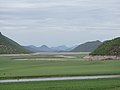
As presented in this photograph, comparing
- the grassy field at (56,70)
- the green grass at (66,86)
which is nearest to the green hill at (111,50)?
the grassy field at (56,70)

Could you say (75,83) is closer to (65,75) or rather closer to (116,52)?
(65,75)

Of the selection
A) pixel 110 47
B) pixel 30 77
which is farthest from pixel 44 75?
pixel 110 47

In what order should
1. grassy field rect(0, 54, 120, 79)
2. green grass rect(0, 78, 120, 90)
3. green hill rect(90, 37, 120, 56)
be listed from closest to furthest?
green grass rect(0, 78, 120, 90)
grassy field rect(0, 54, 120, 79)
green hill rect(90, 37, 120, 56)

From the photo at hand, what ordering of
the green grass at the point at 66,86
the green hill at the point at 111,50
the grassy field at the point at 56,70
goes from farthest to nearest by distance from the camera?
the green hill at the point at 111,50 < the grassy field at the point at 56,70 < the green grass at the point at 66,86

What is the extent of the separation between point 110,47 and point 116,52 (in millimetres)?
9689

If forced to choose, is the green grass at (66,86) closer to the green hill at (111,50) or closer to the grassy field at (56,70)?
the grassy field at (56,70)

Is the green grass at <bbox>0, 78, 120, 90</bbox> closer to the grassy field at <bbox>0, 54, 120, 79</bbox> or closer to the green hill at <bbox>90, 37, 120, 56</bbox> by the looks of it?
the grassy field at <bbox>0, 54, 120, 79</bbox>

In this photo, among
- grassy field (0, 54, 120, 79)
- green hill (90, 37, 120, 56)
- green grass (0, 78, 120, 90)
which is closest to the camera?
green grass (0, 78, 120, 90)

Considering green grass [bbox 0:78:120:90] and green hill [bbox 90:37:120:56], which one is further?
green hill [bbox 90:37:120:56]

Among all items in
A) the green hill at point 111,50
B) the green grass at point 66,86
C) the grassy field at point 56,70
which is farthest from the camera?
the green hill at point 111,50

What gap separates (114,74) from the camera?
62.0 meters

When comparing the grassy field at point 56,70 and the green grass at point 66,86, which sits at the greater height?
the green grass at point 66,86

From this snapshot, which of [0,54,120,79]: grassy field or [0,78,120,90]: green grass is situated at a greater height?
[0,78,120,90]: green grass

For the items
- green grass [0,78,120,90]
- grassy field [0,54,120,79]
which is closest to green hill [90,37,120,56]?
grassy field [0,54,120,79]
